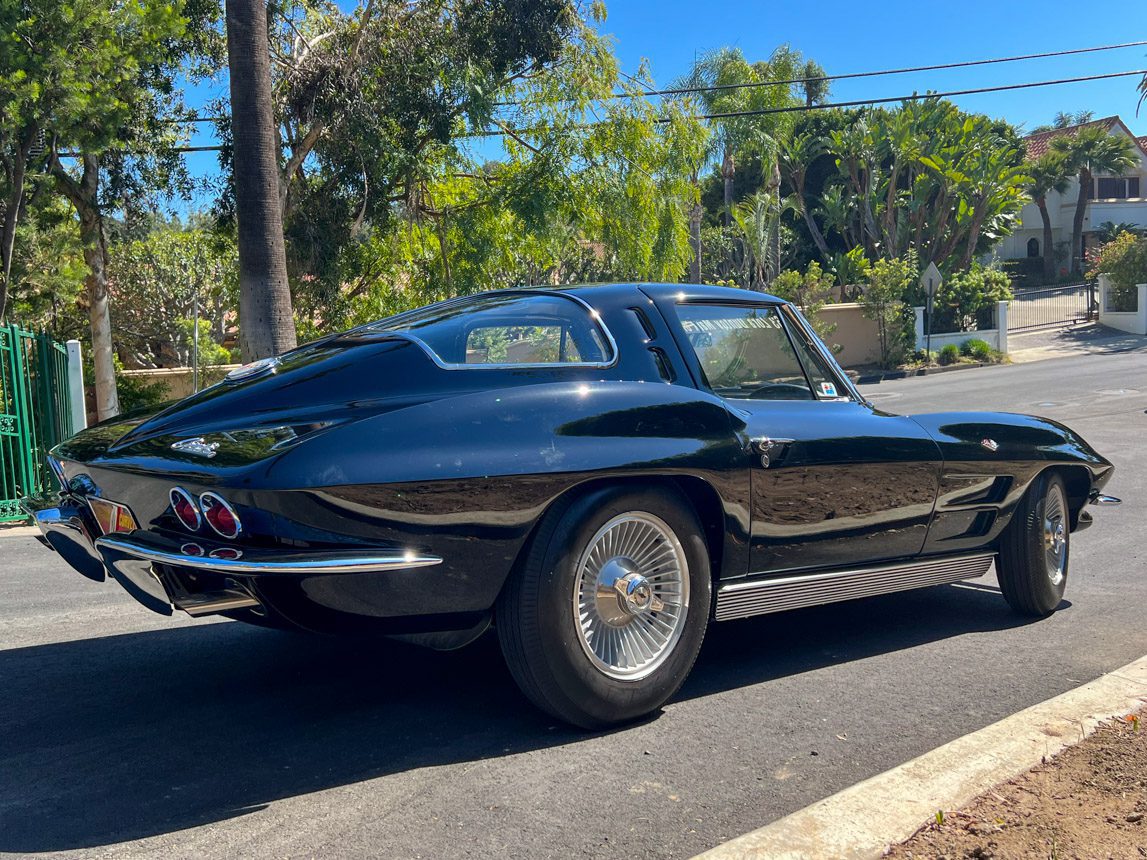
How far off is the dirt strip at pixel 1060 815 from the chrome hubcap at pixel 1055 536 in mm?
1968

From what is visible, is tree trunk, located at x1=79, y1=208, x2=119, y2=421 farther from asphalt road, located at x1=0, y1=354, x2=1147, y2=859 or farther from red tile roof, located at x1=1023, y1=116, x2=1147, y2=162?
red tile roof, located at x1=1023, y1=116, x2=1147, y2=162

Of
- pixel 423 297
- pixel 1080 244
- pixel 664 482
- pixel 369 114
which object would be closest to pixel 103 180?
pixel 369 114

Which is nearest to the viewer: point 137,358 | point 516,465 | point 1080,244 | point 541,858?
point 541,858

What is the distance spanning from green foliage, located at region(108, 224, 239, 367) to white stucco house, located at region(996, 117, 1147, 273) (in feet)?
160

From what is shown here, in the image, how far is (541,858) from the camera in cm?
280

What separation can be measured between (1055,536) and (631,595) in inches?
113

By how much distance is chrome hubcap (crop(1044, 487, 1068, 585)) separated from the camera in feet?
17.6

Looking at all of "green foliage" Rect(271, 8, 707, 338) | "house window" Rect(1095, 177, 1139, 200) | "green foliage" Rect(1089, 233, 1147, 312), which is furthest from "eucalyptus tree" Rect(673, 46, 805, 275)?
"house window" Rect(1095, 177, 1139, 200)

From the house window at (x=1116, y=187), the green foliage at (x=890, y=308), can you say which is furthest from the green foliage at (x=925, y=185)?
the house window at (x=1116, y=187)

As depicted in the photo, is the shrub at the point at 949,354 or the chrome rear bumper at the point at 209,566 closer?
the chrome rear bumper at the point at 209,566

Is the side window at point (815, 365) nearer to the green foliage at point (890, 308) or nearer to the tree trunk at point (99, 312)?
the tree trunk at point (99, 312)

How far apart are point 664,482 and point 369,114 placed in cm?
1571

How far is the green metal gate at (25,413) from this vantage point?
9.56 m

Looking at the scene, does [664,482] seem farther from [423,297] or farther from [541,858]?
[423,297]
